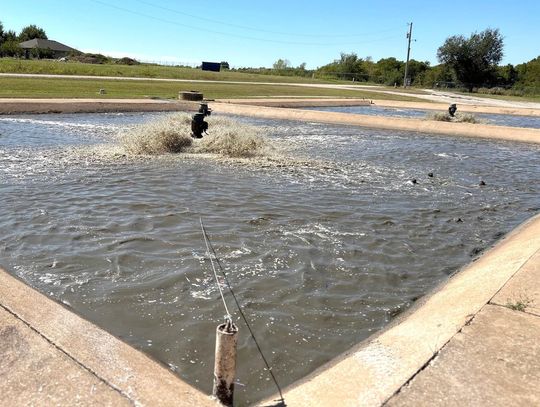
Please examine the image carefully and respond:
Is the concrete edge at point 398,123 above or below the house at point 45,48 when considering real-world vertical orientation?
below

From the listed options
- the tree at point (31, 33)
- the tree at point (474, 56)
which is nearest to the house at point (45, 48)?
the tree at point (31, 33)

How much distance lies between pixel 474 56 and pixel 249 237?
256 feet

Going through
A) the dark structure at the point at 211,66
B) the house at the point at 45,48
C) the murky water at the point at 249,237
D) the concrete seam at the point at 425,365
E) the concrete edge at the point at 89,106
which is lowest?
the murky water at the point at 249,237

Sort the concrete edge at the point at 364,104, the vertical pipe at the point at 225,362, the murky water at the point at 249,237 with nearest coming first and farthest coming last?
the vertical pipe at the point at 225,362, the murky water at the point at 249,237, the concrete edge at the point at 364,104

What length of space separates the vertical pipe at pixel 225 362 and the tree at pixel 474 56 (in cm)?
7903

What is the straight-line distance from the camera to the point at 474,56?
248ft

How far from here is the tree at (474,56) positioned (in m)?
75.9

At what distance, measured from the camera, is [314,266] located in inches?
243

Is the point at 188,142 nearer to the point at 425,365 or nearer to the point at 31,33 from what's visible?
the point at 425,365

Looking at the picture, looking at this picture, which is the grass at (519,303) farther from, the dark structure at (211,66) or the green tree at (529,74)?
the dark structure at (211,66)

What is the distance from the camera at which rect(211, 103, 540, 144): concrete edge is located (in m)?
19.6

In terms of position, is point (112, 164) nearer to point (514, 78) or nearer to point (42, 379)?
point (42, 379)

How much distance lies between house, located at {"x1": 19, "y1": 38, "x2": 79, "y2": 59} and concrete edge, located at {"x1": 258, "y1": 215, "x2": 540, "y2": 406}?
9154 centimetres

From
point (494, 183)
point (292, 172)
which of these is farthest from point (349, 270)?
point (494, 183)
